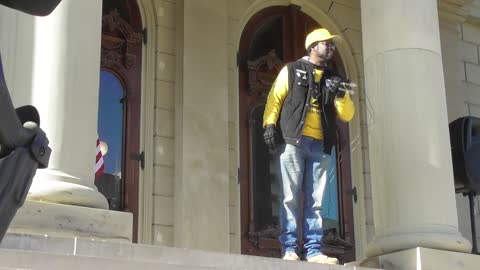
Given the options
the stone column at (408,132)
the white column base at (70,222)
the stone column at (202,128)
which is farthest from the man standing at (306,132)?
the stone column at (202,128)

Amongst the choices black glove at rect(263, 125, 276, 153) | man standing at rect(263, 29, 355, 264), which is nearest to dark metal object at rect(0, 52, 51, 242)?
man standing at rect(263, 29, 355, 264)

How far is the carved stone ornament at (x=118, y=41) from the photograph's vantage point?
30.7 feet

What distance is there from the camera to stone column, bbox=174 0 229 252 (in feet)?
29.1

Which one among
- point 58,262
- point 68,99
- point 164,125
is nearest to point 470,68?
point 164,125

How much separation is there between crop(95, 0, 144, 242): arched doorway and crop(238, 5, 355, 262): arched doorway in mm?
1239

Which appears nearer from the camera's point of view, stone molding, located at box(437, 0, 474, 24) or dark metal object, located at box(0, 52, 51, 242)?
dark metal object, located at box(0, 52, 51, 242)

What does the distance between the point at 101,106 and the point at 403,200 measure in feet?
11.6

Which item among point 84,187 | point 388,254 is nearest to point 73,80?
point 84,187

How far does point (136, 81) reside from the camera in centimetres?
939

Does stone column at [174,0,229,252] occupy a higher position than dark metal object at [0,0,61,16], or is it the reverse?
stone column at [174,0,229,252]

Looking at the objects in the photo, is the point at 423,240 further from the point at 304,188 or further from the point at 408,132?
the point at 304,188

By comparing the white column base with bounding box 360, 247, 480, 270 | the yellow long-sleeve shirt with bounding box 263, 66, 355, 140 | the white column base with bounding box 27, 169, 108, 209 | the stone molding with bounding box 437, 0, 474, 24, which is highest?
the stone molding with bounding box 437, 0, 474, 24

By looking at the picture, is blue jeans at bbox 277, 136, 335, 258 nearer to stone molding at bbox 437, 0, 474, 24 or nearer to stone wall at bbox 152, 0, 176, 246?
stone wall at bbox 152, 0, 176, 246

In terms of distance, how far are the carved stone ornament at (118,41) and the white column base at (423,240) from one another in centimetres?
362
